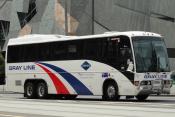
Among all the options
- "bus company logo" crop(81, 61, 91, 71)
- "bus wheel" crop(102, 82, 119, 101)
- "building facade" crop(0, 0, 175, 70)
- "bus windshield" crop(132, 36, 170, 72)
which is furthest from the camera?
"building facade" crop(0, 0, 175, 70)

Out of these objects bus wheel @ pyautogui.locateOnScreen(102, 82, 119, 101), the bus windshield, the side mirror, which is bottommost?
bus wheel @ pyautogui.locateOnScreen(102, 82, 119, 101)

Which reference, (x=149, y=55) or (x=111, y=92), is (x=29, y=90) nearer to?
(x=111, y=92)

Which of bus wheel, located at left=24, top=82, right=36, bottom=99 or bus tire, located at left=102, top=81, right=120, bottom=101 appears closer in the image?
bus tire, located at left=102, top=81, right=120, bottom=101

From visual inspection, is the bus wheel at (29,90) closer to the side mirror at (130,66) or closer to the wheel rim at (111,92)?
the wheel rim at (111,92)

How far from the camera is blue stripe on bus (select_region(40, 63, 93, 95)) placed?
29.9 metres

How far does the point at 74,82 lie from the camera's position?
30.4 metres

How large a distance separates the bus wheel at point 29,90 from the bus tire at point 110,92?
5797 millimetres

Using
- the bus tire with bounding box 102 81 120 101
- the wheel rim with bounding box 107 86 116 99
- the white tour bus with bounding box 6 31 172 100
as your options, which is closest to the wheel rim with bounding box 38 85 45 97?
the white tour bus with bounding box 6 31 172 100

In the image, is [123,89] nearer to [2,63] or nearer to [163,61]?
[163,61]

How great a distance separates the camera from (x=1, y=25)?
263 feet

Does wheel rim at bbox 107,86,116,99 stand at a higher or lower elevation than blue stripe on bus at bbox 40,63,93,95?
lower

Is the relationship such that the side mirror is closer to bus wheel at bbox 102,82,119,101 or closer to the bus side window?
the bus side window

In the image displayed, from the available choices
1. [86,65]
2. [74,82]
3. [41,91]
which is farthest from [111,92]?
[41,91]

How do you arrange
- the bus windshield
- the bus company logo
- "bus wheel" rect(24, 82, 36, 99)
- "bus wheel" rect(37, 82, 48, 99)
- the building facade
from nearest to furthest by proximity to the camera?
the bus windshield
the bus company logo
"bus wheel" rect(37, 82, 48, 99)
"bus wheel" rect(24, 82, 36, 99)
the building facade
